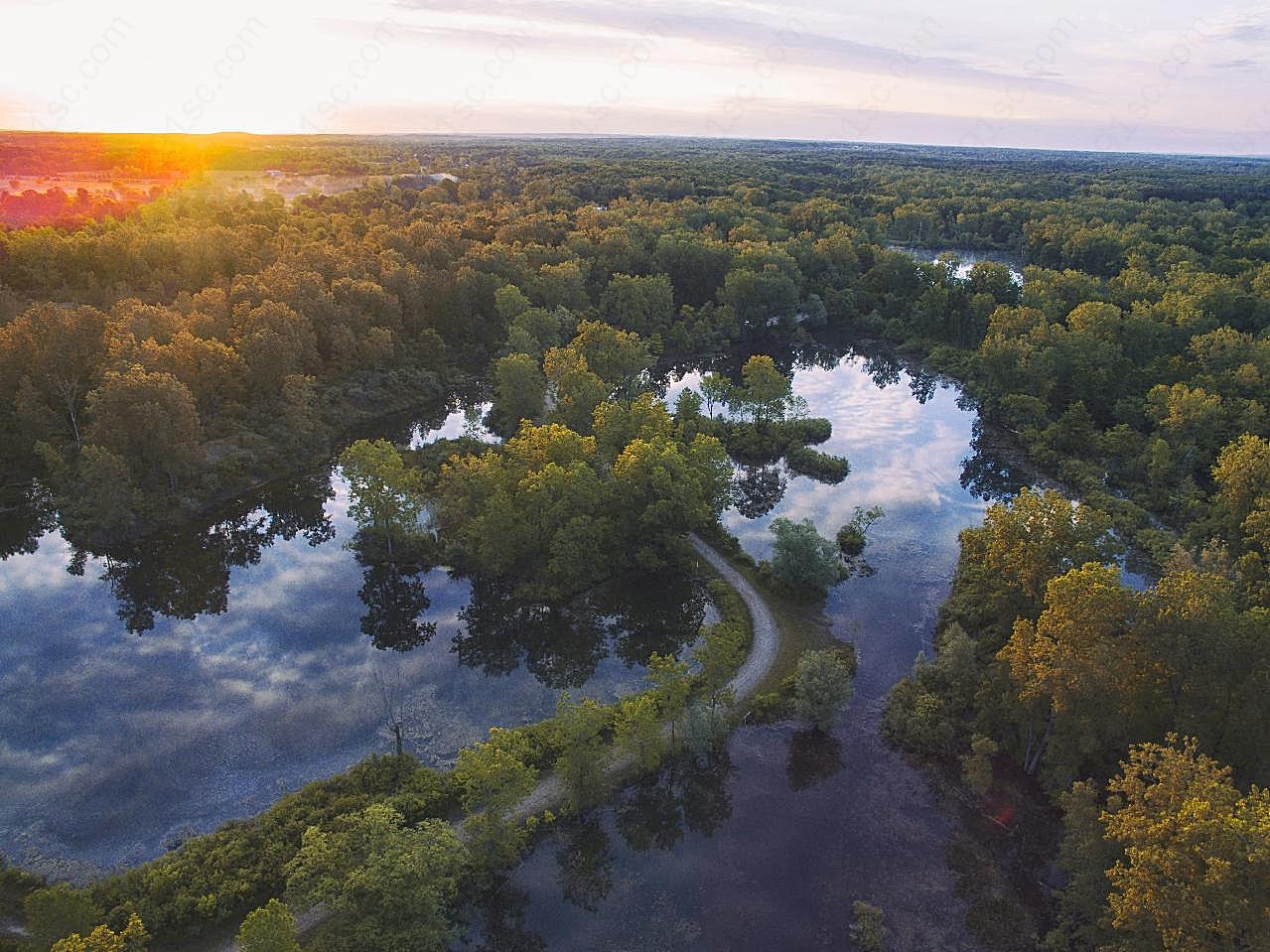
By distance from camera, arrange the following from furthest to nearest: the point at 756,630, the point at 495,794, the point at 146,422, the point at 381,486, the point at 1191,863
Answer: the point at 146,422 < the point at 381,486 < the point at 756,630 < the point at 495,794 < the point at 1191,863

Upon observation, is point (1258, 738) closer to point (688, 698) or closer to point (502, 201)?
point (688, 698)

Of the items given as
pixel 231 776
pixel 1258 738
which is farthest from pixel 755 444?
pixel 231 776

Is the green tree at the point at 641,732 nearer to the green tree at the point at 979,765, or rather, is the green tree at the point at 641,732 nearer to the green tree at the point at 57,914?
the green tree at the point at 979,765

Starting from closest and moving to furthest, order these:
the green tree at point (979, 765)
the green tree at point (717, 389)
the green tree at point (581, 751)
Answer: the green tree at point (581, 751)
the green tree at point (979, 765)
the green tree at point (717, 389)

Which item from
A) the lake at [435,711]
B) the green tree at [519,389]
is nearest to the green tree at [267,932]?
the lake at [435,711]

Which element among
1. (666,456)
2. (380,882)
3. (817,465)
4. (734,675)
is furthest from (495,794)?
(817,465)

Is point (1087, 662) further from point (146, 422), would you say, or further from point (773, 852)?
point (146, 422)
